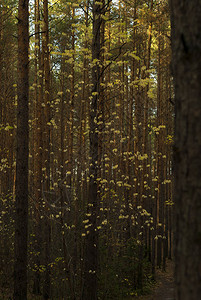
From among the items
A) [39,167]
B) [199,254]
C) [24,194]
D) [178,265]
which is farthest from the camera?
[39,167]

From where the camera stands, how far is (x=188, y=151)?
2000mm

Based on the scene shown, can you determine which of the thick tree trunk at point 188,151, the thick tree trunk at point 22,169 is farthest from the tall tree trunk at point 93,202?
the thick tree trunk at point 188,151

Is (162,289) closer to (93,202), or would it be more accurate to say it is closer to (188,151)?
(93,202)

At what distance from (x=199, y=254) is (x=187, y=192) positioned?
371 mm

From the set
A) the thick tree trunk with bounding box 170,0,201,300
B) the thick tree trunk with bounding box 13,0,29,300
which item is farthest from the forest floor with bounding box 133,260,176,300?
the thick tree trunk with bounding box 170,0,201,300

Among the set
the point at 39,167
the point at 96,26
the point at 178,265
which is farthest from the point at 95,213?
the point at 178,265

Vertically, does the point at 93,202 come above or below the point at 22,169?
below

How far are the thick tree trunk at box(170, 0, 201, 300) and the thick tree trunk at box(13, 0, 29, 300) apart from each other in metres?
5.22

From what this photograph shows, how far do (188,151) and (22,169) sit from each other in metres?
5.37

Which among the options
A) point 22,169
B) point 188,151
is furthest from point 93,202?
point 188,151

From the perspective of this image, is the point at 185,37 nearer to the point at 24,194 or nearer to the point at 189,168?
the point at 189,168

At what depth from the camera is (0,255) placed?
10375mm

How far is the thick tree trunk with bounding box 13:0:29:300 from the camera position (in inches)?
263

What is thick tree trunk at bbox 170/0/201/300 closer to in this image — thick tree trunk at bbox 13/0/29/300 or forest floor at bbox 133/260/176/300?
thick tree trunk at bbox 13/0/29/300
